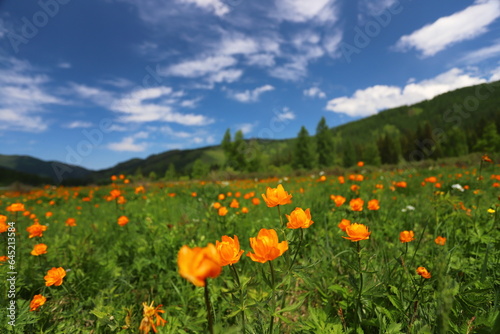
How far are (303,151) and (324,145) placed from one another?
5.06 metres

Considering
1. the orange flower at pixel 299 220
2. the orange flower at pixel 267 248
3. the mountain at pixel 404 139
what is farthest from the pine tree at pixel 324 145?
the orange flower at pixel 267 248

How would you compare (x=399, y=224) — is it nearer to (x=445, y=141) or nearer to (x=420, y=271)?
(x=420, y=271)

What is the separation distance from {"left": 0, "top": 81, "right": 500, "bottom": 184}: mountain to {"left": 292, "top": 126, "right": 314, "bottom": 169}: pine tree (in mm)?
2716

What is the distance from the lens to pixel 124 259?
2.52 meters

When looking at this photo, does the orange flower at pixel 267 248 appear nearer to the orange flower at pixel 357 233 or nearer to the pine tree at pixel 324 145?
the orange flower at pixel 357 233

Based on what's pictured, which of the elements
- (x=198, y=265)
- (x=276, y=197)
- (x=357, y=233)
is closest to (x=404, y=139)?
(x=357, y=233)

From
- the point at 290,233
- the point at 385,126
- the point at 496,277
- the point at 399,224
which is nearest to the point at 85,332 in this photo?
the point at 290,233

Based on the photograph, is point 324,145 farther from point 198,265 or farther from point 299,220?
point 198,265

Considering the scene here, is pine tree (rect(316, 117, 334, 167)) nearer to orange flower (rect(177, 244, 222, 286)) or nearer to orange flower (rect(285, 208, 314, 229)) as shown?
orange flower (rect(285, 208, 314, 229))

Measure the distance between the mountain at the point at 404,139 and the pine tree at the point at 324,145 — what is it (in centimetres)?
107

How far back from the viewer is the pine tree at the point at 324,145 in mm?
47219

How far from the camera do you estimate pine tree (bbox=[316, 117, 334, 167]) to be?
155 ft

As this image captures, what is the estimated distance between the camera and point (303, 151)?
46.5m

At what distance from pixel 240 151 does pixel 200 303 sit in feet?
139
